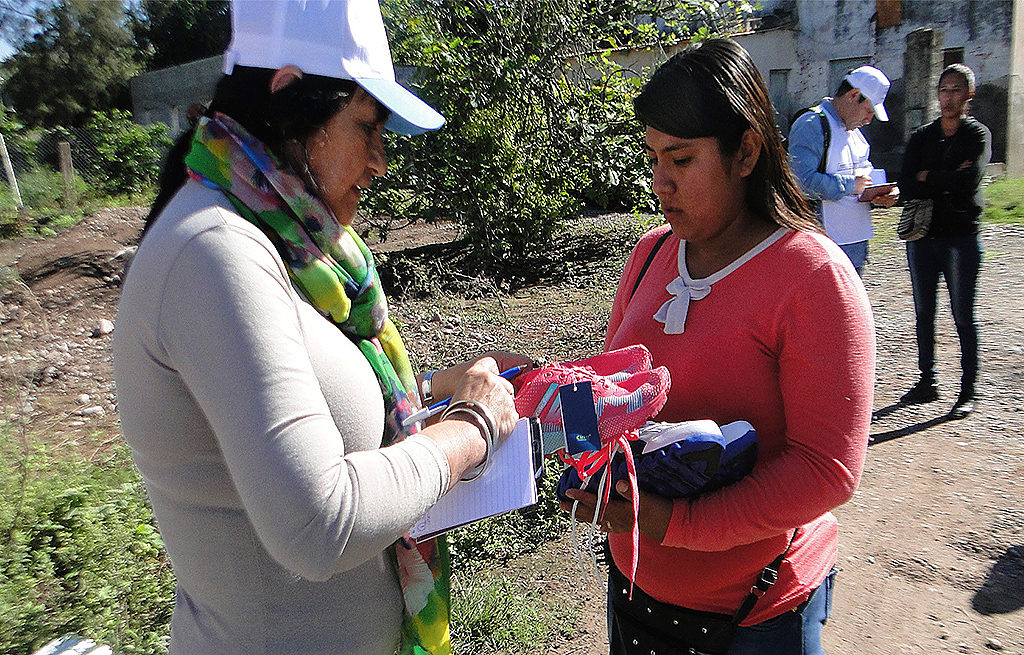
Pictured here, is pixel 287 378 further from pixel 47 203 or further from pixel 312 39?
pixel 47 203

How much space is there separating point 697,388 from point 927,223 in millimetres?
4077

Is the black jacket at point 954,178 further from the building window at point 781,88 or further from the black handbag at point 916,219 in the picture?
the building window at point 781,88

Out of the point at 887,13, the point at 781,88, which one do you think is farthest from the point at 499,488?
the point at 781,88

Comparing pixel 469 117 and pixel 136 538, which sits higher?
pixel 469 117

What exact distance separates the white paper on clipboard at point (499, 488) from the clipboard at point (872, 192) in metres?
4.04

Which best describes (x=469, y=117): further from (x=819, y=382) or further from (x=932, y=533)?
(x=819, y=382)

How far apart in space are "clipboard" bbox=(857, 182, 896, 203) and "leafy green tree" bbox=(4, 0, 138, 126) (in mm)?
27389

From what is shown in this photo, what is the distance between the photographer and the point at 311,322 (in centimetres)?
126

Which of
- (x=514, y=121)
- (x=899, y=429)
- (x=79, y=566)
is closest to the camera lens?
(x=79, y=566)

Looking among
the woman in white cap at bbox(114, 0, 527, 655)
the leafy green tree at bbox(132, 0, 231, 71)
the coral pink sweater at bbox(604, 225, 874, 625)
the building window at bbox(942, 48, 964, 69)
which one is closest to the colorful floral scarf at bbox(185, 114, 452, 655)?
the woman in white cap at bbox(114, 0, 527, 655)

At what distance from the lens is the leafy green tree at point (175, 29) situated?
28.2m

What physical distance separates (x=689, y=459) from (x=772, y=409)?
270 millimetres

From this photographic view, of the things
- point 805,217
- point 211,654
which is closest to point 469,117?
point 805,217

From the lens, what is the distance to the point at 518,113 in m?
8.41
